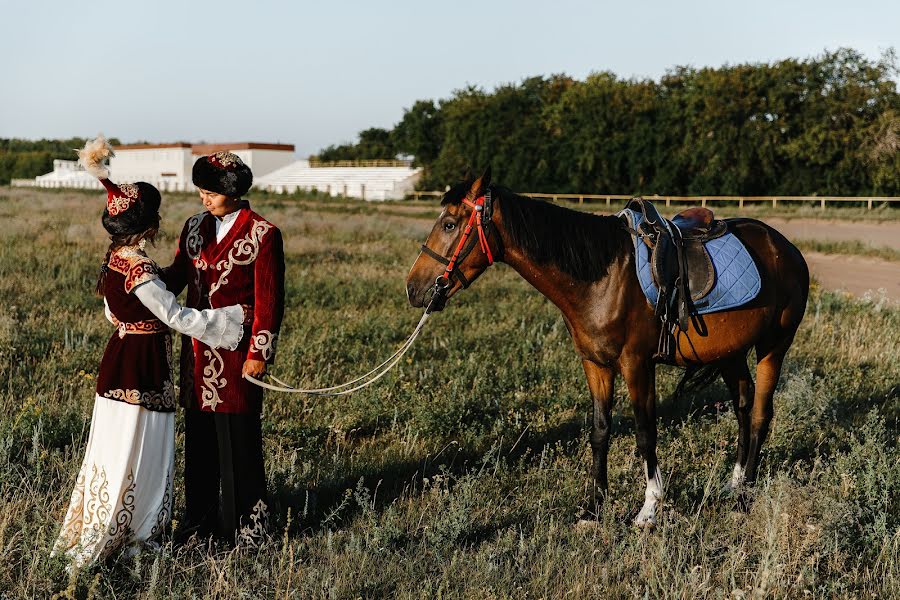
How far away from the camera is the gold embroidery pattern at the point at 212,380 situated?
369 cm

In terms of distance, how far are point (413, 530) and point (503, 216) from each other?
1.74m

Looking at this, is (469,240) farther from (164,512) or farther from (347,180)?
(347,180)

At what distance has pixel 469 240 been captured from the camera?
4066mm

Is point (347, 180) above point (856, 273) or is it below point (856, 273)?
above

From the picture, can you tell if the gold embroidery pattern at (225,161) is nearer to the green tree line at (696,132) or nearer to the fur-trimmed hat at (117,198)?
the fur-trimmed hat at (117,198)

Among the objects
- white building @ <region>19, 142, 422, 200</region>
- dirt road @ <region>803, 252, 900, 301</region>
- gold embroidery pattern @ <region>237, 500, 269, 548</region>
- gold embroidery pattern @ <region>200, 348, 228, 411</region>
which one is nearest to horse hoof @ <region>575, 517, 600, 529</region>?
gold embroidery pattern @ <region>237, 500, 269, 548</region>

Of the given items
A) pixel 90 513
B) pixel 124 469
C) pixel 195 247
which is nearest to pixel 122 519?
pixel 90 513

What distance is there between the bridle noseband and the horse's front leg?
1090 mm

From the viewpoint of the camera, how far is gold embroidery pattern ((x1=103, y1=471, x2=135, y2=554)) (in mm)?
3418

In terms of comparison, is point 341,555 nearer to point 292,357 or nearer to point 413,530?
point 413,530

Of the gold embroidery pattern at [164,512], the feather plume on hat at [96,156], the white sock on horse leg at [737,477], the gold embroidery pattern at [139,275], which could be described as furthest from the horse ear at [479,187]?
the white sock on horse leg at [737,477]

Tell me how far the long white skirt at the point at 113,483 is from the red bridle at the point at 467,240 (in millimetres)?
1553

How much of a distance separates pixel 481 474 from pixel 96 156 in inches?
109

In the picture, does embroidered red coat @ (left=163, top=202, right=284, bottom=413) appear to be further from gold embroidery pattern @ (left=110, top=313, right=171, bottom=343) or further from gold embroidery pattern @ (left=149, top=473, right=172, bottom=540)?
gold embroidery pattern @ (left=149, top=473, right=172, bottom=540)
